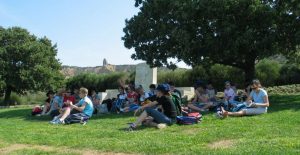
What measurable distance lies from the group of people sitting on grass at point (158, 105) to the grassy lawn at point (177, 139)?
1.67 feet

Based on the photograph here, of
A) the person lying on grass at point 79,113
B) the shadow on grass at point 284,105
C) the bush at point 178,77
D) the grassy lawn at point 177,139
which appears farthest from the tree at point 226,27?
the bush at point 178,77

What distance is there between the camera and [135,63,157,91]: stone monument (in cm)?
3150

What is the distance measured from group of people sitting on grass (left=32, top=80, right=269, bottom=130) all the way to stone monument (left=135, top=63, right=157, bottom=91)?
31.6ft

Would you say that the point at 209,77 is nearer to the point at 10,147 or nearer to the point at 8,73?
the point at 8,73

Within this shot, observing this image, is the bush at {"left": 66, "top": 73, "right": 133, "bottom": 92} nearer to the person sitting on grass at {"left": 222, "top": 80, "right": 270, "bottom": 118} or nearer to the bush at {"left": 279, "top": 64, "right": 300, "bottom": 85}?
the bush at {"left": 279, "top": 64, "right": 300, "bottom": 85}

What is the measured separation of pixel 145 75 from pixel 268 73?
13606 mm

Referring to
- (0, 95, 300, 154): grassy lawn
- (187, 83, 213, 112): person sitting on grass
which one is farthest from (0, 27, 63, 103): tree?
(0, 95, 300, 154): grassy lawn

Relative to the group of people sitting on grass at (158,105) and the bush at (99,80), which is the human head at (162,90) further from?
A: the bush at (99,80)

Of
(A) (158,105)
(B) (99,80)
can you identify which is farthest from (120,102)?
(B) (99,80)

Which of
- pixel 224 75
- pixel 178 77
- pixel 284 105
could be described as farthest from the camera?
pixel 178 77

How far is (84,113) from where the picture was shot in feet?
52.5

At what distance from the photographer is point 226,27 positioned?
20656 millimetres

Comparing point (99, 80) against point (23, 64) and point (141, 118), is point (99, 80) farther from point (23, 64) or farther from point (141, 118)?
point (141, 118)

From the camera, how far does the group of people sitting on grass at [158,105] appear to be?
1352 cm
